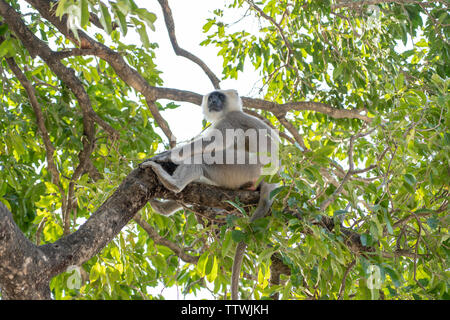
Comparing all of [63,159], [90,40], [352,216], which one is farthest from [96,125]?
[352,216]

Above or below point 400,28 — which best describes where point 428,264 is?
below

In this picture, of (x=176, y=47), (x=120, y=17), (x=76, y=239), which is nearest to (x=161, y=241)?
(x=76, y=239)

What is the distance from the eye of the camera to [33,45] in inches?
168

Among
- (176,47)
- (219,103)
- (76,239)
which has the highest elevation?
(176,47)

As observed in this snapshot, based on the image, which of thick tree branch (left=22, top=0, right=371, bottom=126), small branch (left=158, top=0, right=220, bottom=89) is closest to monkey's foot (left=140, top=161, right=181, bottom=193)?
thick tree branch (left=22, top=0, right=371, bottom=126)

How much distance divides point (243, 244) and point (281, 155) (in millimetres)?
838

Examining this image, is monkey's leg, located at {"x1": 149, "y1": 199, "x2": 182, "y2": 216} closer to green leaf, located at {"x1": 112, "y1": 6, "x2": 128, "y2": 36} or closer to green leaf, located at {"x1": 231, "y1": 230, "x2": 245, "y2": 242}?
green leaf, located at {"x1": 231, "y1": 230, "x2": 245, "y2": 242}

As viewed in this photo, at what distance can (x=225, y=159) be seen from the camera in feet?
13.3

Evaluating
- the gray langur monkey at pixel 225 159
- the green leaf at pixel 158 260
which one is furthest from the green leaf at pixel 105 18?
the green leaf at pixel 158 260

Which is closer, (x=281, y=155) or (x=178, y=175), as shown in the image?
(x=281, y=155)

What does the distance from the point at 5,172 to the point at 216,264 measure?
2.28 metres

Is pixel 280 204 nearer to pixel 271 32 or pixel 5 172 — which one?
pixel 5 172

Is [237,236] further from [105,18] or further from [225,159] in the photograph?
[225,159]

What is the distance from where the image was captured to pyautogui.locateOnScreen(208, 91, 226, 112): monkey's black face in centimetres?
484
